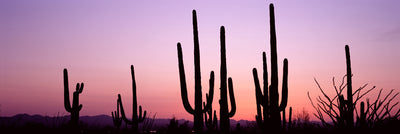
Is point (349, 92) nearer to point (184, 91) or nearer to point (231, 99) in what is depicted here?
point (231, 99)

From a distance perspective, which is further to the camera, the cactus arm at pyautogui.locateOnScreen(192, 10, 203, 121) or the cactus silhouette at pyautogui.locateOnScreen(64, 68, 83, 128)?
the cactus silhouette at pyautogui.locateOnScreen(64, 68, 83, 128)

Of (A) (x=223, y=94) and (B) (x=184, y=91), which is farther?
(A) (x=223, y=94)

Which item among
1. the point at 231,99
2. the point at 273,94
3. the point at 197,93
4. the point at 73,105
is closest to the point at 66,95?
the point at 73,105

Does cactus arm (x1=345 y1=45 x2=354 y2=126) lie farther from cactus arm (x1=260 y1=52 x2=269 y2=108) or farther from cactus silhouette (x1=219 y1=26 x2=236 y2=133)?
cactus silhouette (x1=219 y1=26 x2=236 y2=133)

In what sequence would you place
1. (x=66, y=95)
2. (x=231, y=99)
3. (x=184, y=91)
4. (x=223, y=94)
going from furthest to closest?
(x=66, y=95) → (x=231, y=99) → (x=223, y=94) → (x=184, y=91)

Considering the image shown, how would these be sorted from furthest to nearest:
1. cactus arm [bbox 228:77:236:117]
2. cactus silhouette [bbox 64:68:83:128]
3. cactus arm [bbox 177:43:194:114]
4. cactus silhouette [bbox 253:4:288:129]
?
cactus silhouette [bbox 64:68:83:128] < cactus arm [bbox 228:77:236:117] < cactus arm [bbox 177:43:194:114] < cactus silhouette [bbox 253:4:288:129]

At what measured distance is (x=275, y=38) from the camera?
10.3 metres

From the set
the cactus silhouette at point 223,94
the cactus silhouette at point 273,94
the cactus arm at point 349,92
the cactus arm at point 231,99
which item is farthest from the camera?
the cactus arm at point 231,99

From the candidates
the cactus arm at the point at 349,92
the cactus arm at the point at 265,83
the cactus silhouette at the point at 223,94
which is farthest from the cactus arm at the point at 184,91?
the cactus arm at the point at 349,92

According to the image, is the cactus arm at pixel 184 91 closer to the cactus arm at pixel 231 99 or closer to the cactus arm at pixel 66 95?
the cactus arm at pixel 231 99

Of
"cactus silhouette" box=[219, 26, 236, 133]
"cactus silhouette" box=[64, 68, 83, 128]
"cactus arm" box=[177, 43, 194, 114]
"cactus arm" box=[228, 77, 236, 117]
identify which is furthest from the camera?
"cactus silhouette" box=[64, 68, 83, 128]

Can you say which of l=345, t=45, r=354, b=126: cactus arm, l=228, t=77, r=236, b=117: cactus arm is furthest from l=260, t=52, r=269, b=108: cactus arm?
l=345, t=45, r=354, b=126: cactus arm

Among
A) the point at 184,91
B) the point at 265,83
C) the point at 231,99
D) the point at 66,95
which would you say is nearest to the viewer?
the point at 184,91

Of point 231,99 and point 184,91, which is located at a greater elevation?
point 184,91
